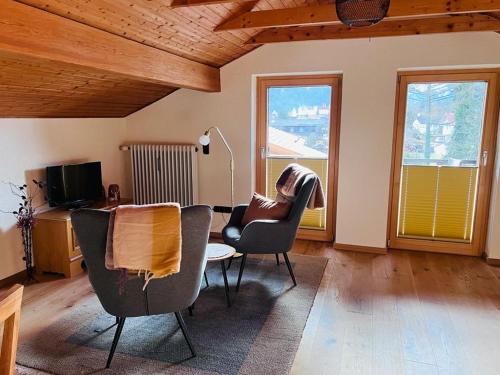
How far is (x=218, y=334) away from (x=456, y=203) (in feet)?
9.55

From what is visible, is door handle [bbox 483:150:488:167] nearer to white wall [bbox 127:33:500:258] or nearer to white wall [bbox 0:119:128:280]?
white wall [bbox 127:33:500:258]

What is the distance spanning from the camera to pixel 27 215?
11.2ft

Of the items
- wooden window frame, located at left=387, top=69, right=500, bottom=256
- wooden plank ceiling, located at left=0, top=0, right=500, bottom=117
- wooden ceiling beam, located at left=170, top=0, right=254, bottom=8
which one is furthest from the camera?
wooden window frame, located at left=387, top=69, right=500, bottom=256

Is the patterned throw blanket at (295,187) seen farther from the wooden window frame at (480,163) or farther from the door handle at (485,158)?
the door handle at (485,158)

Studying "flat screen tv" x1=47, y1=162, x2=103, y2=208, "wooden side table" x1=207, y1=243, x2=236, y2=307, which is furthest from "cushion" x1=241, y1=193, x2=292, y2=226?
"flat screen tv" x1=47, y1=162, x2=103, y2=208

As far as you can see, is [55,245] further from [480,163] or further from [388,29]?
[480,163]

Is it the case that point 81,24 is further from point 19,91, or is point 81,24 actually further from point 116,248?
point 116,248

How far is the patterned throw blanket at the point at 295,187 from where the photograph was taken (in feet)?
11.0

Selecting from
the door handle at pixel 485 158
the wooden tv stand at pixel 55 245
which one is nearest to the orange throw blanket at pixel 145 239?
the wooden tv stand at pixel 55 245

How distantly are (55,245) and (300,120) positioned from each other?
2.77 m

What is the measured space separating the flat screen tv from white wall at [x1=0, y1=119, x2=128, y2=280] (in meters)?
0.14

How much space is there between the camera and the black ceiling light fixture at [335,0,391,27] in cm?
176

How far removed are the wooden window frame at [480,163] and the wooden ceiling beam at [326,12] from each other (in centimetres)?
105

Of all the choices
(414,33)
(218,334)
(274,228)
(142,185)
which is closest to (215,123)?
(142,185)
